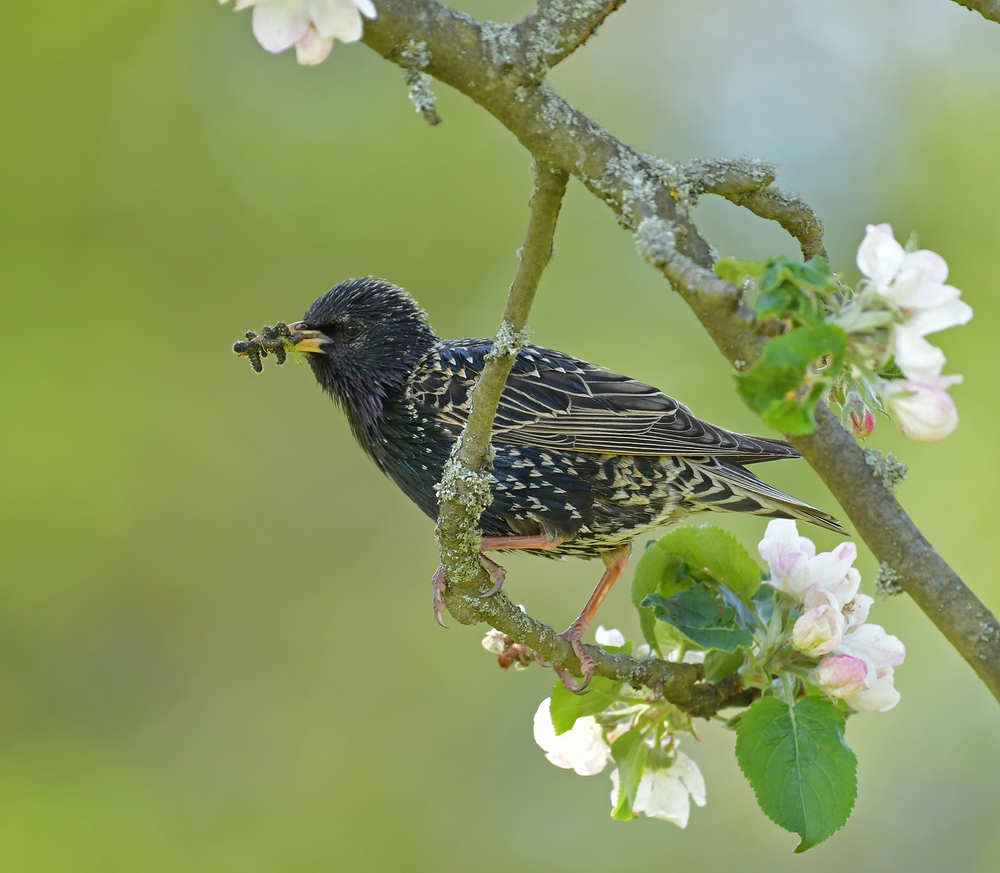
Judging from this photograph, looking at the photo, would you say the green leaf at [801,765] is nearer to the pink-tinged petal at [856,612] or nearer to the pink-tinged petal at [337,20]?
the pink-tinged petal at [856,612]

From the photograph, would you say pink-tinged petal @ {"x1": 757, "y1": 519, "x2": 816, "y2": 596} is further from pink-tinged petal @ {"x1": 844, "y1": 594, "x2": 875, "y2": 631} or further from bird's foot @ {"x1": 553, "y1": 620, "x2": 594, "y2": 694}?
bird's foot @ {"x1": 553, "y1": 620, "x2": 594, "y2": 694}

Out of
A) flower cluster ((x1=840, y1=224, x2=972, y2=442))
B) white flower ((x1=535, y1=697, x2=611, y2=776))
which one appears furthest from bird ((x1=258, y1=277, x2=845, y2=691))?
flower cluster ((x1=840, y1=224, x2=972, y2=442))

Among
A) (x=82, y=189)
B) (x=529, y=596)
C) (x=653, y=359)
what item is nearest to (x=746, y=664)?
(x=653, y=359)

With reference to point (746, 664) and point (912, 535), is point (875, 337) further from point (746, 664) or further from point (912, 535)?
point (746, 664)

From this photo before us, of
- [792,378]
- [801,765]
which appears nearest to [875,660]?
[801,765]

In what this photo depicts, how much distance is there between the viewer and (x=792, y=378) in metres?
1.24

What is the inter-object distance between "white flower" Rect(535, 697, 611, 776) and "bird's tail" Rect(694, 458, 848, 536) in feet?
4.02

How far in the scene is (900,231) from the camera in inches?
266

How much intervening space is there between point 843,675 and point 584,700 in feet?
2.15

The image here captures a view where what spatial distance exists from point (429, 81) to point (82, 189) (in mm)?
7324

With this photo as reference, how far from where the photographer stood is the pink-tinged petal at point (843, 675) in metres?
2.10

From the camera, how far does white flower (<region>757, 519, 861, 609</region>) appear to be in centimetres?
227

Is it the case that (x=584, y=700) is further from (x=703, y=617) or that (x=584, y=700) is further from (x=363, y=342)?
(x=363, y=342)

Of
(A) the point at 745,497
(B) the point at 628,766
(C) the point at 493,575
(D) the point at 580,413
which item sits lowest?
(B) the point at 628,766
